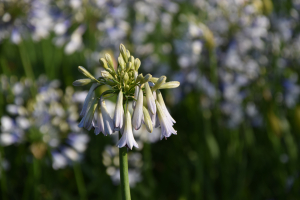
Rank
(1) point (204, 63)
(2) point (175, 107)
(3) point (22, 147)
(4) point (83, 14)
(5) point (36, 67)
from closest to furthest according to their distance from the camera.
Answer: (3) point (22, 147)
(4) point (83, 14)
(1) point (204, 63)
(2) point (175, 107)
(5) point (36, 67)

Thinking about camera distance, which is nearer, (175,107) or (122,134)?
(122,134)

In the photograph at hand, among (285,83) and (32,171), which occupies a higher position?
(285,83)

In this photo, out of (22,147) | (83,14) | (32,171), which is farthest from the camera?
(83,14)

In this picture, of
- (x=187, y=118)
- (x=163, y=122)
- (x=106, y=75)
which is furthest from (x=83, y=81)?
(x=187, y=118)

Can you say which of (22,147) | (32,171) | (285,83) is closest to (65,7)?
(22,147)

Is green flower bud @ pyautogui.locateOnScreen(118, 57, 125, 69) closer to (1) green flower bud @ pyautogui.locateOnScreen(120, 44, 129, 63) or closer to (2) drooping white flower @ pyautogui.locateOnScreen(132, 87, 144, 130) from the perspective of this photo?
(1) green flower bud @ pyautogui.locateOnScreen(120, 44, 129, 63)

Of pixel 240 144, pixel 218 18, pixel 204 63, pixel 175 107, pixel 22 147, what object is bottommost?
pixel 240 144

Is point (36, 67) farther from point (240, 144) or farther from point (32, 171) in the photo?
point (240, 144)

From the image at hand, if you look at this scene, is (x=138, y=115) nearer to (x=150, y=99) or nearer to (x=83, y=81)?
(x=150, y=99)

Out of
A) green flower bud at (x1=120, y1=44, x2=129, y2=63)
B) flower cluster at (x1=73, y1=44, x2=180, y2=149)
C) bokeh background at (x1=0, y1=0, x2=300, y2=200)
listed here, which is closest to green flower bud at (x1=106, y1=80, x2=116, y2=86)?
flower cluster at (x1=73, y1=44, x2=180, y2=149)

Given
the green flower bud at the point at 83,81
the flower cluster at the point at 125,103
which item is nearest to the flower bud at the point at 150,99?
the flower cluster at the point at 125,103
